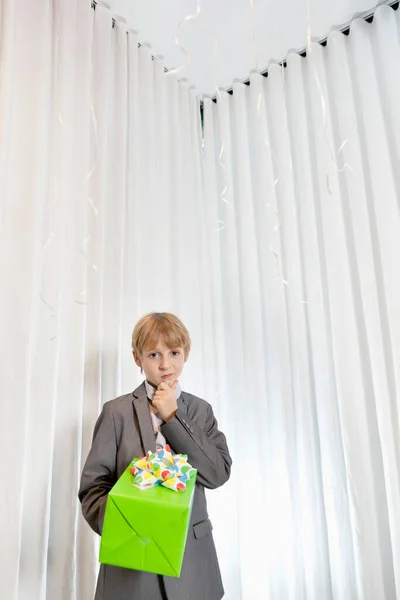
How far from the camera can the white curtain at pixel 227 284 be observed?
3.78 feet

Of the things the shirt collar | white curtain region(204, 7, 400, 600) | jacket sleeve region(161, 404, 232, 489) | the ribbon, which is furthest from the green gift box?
white curtain region(204, 7, 400, 600)

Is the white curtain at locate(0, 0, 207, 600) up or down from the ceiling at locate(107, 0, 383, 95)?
down

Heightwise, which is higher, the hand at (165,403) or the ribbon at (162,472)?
the hand at (165,403)

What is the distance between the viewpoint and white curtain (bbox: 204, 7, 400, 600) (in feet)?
4.43

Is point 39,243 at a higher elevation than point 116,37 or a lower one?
lower

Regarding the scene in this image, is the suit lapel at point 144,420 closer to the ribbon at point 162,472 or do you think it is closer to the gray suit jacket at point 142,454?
the gray suit jacket at point 142,454

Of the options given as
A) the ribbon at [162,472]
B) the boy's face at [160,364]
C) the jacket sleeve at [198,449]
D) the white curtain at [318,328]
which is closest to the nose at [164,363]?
the boy's face at [160,364]

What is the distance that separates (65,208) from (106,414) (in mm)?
640

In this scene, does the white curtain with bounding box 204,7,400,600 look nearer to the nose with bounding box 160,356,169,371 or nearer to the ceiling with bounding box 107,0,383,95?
the ceiling with bounding box 107,0,383,95

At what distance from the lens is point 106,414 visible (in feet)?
3.36

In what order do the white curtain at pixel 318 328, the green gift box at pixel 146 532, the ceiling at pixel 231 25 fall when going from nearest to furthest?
the green gift box at pixel 146 532 < the white curtain at pixel 318 328 < the ceiling at pixel 231 25

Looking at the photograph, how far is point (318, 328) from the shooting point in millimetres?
1520

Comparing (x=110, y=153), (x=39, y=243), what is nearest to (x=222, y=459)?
(x=39, y=243)

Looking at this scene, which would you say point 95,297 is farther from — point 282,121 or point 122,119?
point 282,121
